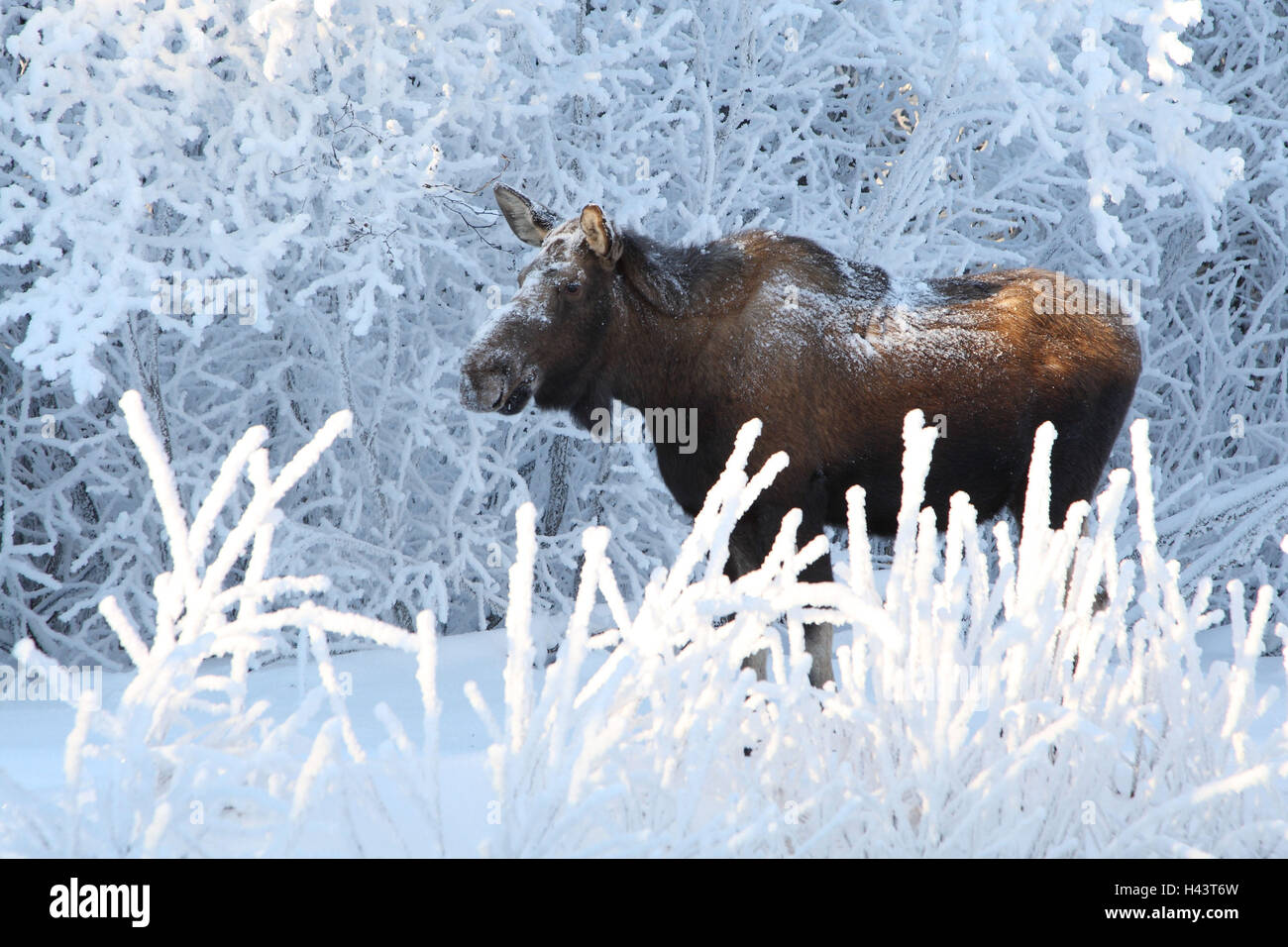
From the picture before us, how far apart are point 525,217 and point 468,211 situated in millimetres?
1525

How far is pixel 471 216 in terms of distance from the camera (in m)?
6.37

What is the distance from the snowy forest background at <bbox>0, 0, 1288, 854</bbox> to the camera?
532 cm

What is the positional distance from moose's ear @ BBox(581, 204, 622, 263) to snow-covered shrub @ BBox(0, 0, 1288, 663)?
1.31 metres

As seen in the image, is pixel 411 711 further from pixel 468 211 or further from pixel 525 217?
pixel 468 211

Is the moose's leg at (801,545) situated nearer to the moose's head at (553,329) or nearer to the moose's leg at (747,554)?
the moose's leg at (747,554)

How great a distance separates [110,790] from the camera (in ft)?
6.74

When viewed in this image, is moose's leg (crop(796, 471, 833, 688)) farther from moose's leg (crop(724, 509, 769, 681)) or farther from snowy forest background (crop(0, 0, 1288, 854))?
snowy forest background (crop(0, 0, 1288, 854))

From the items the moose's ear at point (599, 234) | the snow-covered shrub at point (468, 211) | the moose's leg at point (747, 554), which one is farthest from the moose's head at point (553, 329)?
the snow-covered shrub at point (468, 211)

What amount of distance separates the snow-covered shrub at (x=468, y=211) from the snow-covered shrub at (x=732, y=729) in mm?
3139

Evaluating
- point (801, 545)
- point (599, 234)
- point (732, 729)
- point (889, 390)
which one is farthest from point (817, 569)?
point (732, 729)

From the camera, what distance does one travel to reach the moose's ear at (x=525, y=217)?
475 centimetres

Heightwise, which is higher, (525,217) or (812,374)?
(525,217)

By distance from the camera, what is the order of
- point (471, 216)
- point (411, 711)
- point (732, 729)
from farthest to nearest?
point (471, 216), point (411, 711), point (732, 729)

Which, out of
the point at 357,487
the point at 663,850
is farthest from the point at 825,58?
the point at 663,850
